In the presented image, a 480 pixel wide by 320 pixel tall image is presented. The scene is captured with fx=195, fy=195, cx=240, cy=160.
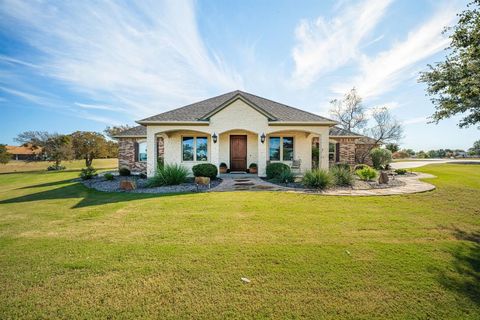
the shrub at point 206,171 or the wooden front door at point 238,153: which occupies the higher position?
the wooden front door at point 238,153

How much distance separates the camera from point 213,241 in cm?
410

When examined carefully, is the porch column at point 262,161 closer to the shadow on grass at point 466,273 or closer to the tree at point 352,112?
the shadow on grass at point 466,273

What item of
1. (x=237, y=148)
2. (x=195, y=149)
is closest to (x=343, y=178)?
(x=237, y=148)

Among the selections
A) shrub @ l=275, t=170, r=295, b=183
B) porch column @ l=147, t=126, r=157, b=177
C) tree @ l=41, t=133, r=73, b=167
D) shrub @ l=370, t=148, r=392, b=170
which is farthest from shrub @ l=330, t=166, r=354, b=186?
tree @ l=41, t=133, r=73, b=167

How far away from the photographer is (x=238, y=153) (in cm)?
1458

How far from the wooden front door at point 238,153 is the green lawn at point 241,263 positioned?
8450mm

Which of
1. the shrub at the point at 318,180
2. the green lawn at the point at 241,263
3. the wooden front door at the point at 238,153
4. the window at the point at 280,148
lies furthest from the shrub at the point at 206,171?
the green lawn at the point at 241,263

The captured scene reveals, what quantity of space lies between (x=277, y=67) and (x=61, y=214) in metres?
14.4

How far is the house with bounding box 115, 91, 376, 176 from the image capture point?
1288cm

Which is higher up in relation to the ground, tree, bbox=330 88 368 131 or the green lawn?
tree, bbox=330 88 368 131

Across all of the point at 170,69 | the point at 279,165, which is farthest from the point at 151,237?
the point at 170,69

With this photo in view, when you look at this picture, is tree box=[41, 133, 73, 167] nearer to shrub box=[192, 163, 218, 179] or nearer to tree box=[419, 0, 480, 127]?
shrub box=[192, 163, 218, 179]

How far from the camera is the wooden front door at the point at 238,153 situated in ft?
47.8

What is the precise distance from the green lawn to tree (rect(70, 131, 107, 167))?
24.7 m
